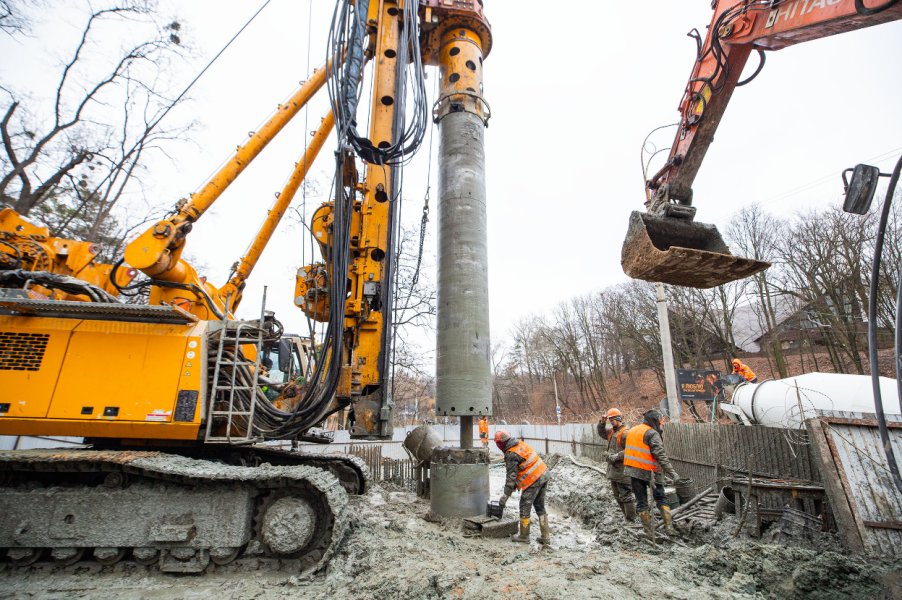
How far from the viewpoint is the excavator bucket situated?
4.82 meters

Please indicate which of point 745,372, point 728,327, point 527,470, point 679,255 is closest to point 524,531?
point 527,470

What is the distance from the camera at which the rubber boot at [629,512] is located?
7.23 meters

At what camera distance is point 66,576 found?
4680 mm

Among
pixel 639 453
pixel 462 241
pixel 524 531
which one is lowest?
pixel 524 531

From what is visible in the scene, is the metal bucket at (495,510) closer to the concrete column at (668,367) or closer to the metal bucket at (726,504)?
the metal bucket at (726,504)

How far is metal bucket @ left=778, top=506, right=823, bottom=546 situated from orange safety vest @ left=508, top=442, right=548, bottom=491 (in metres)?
2.82

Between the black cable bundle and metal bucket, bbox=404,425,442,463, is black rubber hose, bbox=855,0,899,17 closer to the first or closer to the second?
the black cable bundle

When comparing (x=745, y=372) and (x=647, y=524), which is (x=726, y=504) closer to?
(x=647, y=524)

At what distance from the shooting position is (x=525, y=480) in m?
6.47

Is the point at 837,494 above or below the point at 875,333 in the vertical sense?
below

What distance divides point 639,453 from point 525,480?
169 centimetres

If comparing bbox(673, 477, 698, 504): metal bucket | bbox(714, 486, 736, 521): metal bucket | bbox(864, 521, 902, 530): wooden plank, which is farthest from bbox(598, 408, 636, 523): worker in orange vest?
bbox(864, 521, 902, 530): wooden plank

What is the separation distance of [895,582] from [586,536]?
375 centimetres

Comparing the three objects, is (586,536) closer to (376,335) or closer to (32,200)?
(376,335)
